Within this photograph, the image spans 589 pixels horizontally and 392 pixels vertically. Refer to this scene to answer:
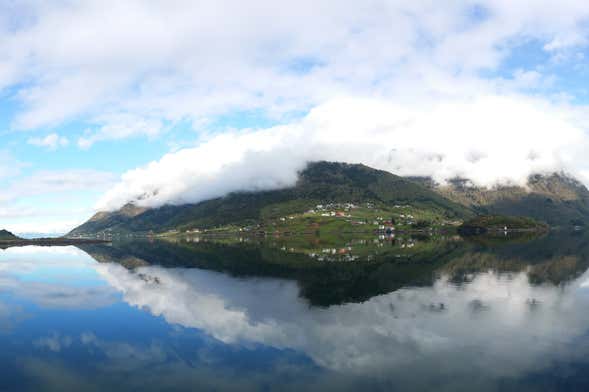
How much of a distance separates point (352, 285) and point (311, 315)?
20.4m

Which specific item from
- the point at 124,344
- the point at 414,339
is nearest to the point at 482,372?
the point at 414,339

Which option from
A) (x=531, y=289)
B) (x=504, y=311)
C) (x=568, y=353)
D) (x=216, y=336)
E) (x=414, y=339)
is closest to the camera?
(x=568, y=353)

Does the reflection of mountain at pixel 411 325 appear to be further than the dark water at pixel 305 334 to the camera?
Yes

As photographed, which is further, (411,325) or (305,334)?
(411,325)

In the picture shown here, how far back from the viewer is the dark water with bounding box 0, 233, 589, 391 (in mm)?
27438

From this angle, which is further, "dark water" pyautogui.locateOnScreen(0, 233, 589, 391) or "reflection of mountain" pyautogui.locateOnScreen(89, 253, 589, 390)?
"reflection of mountain" pyautogui.locateOnScreen(89, 253, 589, 390)

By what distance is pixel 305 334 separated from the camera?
37031mm

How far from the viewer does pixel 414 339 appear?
34750 millimetres

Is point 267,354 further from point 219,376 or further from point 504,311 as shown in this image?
point 504,311

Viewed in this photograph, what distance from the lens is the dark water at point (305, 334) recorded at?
27438mm

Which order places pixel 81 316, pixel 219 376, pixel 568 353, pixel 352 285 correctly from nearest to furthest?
pixel 219 376, pixel 568 353, pixel 81 316, pixel 352 285

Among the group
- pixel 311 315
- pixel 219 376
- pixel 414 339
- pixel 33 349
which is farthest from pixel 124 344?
pixel 414 339

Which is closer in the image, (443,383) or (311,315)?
(443,383)

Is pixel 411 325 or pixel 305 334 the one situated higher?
pixel 411 325
